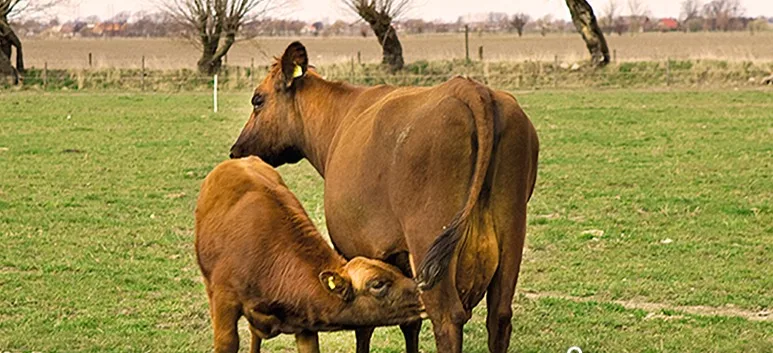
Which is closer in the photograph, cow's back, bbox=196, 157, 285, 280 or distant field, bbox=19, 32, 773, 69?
cow's back, bbox=196, 157, 285, 280

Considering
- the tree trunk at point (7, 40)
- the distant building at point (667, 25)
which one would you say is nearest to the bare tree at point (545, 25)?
the distant building at point (667, 25)

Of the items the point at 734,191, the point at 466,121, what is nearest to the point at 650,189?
the point at 734,191

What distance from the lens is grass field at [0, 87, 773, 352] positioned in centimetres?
816

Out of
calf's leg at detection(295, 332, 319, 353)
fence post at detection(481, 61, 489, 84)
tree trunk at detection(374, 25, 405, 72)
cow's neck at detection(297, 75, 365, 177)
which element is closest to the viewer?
calf's leg at detection(295, 332, 319, 353)

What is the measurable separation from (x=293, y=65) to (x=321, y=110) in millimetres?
397

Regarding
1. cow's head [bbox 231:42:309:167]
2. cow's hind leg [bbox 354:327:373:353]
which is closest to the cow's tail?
cow's hind leg [bbox 354:327:373:353]

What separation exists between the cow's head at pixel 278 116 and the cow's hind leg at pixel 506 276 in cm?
258

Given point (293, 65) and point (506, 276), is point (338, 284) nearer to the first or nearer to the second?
point (506, 276)

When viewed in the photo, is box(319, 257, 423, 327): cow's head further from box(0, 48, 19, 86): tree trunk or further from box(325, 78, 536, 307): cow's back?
box(0, 48, 19, 86): tree trunk

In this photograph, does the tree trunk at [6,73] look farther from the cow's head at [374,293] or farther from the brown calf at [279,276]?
the cow's head at [374,293]

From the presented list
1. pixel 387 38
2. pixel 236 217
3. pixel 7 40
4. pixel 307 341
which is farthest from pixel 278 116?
pixel 7 40

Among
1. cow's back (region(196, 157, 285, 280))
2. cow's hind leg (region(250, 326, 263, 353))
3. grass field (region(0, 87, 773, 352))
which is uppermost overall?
cow's back (region(196, 157, 285, 280))

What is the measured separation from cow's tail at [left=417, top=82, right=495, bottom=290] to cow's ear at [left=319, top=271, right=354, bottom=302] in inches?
16.0

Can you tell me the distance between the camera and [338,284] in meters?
5.68
